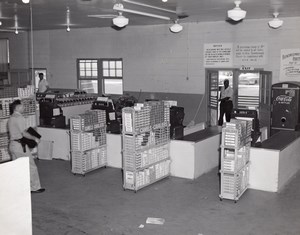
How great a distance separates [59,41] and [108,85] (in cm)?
294

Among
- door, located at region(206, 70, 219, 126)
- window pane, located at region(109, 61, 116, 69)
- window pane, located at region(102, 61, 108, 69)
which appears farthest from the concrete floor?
window pane, located at region(102, 61, 108, 69)

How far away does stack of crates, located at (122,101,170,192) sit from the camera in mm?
7594

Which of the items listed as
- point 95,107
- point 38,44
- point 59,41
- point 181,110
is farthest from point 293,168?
point 38,44

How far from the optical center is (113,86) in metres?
16.1

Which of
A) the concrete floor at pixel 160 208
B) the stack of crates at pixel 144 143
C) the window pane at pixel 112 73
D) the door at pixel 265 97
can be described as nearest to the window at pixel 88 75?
the window pane at pixel 112 73

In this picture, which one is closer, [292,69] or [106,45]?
→ [292,69]

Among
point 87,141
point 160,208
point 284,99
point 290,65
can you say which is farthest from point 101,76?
point 160,208

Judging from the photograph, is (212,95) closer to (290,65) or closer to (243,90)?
(243,90)

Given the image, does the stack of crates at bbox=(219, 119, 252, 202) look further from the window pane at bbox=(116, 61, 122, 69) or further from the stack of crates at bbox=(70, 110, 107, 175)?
the window pane at bbox=(116, 61, 122, 69)

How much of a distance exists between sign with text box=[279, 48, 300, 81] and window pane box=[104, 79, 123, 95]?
610 centimetres

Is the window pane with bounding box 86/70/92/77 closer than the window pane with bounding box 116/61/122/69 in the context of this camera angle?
No

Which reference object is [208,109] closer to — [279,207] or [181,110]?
[181,110]

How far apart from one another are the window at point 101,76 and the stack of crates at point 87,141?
6.69 meters

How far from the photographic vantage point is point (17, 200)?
16.1 feet
